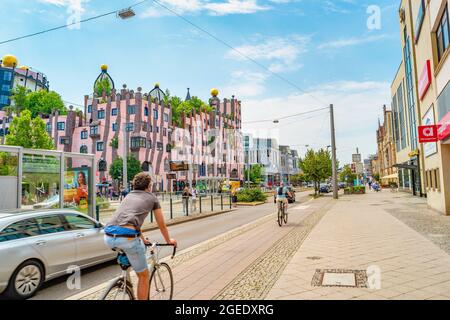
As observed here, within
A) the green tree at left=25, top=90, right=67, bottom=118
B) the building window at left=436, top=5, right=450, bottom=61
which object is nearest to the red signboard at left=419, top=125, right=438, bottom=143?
the building window at left=436, top=5, right=450, bottom=61

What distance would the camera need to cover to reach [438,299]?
14.3ft

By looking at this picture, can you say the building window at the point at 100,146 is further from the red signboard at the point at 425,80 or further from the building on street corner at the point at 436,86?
the red signboard at the point at 425,80

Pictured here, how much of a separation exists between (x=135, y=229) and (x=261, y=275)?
3.12m

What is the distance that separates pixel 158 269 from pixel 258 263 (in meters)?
3.19

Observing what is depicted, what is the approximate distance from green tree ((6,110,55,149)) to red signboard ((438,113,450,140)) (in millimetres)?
39395

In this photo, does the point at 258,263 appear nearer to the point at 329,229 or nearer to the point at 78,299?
the point at 78,299

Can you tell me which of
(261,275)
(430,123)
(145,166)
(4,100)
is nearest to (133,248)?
(261,275)

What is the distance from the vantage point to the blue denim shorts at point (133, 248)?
11.5ft

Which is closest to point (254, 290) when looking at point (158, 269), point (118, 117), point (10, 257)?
point (158, 269)

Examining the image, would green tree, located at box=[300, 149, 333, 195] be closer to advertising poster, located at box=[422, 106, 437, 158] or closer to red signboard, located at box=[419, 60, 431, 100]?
advertising poster, located at box=[422, 106, 437, 158]

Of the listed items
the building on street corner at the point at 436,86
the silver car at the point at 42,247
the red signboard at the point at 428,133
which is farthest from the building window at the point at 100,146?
the silver car at the point at 42,247

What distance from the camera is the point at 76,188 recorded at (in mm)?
11672

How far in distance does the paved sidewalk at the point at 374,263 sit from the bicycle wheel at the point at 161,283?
4.89 feet
